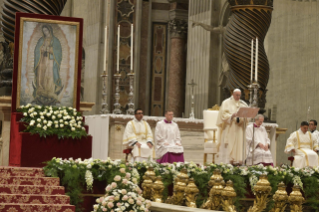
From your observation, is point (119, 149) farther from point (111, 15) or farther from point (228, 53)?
point (111, 15)

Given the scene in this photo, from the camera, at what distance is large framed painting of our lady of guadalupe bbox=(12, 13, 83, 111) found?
10383mm

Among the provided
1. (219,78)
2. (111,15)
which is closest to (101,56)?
(111,15)

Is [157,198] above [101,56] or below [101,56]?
below

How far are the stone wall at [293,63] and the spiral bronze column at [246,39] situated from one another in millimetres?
2619

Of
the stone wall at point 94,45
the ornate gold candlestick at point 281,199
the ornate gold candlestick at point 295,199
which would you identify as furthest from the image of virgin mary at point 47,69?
the stone wall at point 94,45

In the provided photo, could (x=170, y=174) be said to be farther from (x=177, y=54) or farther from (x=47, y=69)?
(x=177, y=54)

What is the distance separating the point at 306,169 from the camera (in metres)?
9.33

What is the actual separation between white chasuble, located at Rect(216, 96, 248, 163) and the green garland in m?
2.31

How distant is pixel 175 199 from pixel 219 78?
32.7 feet

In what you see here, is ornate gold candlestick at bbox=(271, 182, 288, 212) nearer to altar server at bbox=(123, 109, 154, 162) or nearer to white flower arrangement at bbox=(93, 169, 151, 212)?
white flower arrangement at bbox=(93, 169, 151, 212)

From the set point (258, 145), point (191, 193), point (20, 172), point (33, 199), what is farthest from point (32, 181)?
point (258, 145)

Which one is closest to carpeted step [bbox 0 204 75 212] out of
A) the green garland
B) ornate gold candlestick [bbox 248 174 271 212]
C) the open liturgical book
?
the green garland

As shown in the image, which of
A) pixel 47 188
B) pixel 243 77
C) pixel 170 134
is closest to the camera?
pixel 47 188

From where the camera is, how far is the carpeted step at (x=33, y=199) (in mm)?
7785
